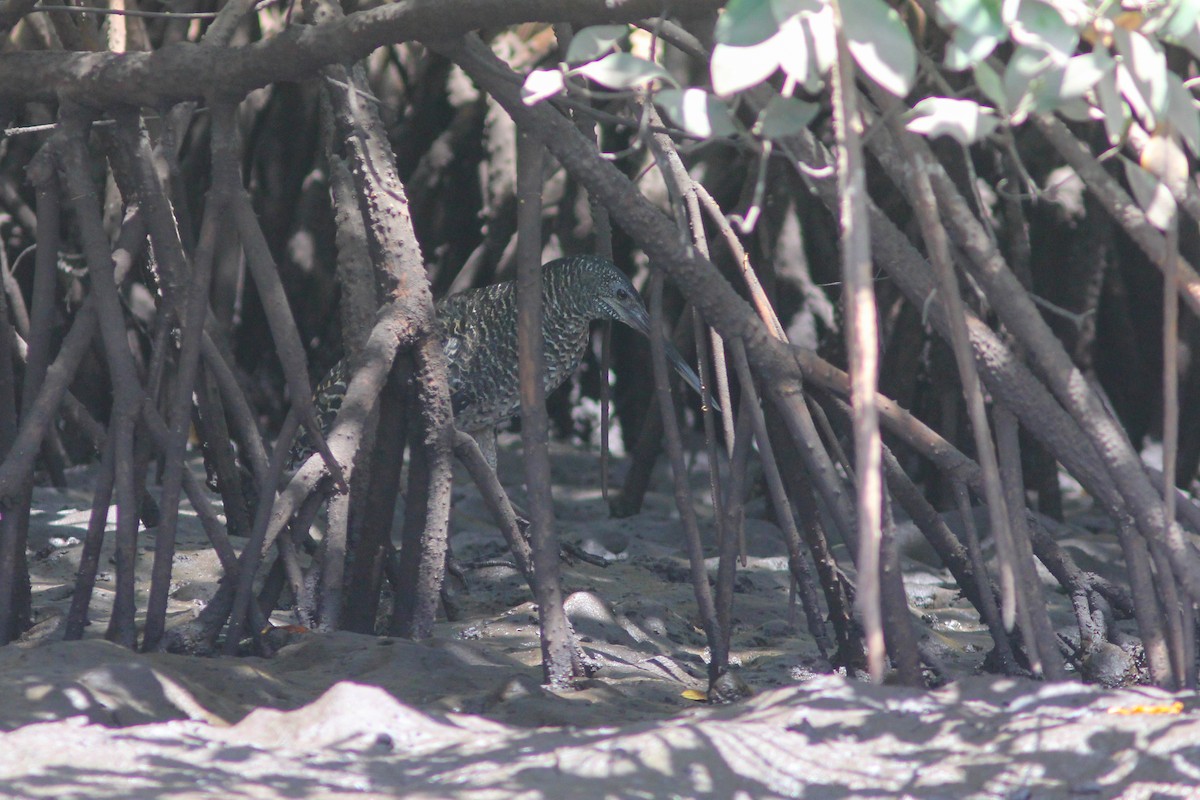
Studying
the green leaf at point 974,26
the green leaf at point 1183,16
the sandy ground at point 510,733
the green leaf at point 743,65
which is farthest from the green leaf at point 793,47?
the sandy ground at point 510,733

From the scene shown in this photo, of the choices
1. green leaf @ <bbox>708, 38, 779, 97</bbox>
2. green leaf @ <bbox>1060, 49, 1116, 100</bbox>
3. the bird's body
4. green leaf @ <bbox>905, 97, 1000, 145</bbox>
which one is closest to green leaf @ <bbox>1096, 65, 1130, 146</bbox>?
green leaf @ <bbox>1060, 49, 1116, 100</bbox>

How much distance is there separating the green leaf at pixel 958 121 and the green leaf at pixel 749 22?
28 cm

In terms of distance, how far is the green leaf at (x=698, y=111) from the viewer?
1.70 meters

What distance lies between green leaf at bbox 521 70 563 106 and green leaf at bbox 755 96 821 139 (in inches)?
12.4

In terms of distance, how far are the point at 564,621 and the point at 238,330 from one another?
4.12 m

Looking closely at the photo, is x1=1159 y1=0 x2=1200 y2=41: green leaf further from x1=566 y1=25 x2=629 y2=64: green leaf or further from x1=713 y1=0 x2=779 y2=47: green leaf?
x1=566 y1=25 x2=629 y2=64: green leaf

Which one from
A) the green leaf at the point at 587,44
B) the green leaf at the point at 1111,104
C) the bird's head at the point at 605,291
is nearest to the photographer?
the green leaf at the point at 1111,104

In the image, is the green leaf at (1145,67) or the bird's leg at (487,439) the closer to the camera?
the green leaf at (1145,67)

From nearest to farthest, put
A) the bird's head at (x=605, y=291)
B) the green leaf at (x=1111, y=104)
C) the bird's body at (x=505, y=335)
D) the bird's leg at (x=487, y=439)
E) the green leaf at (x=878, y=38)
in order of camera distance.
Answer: the green leaf at (x=878, y=38), the green leaf at (x=1111, y=104), the bird's body at (x=505, y=335), the bird's head at (x=605, y=291), the bird's leg at (x=487, y=439)

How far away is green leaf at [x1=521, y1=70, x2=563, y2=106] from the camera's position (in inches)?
72.6

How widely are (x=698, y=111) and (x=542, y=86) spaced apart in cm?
30

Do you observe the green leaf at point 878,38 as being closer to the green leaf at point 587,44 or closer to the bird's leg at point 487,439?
the green leaf at point 587,44

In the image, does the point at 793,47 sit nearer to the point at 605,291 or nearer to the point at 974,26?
the point at 974,26

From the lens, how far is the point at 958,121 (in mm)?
1670
